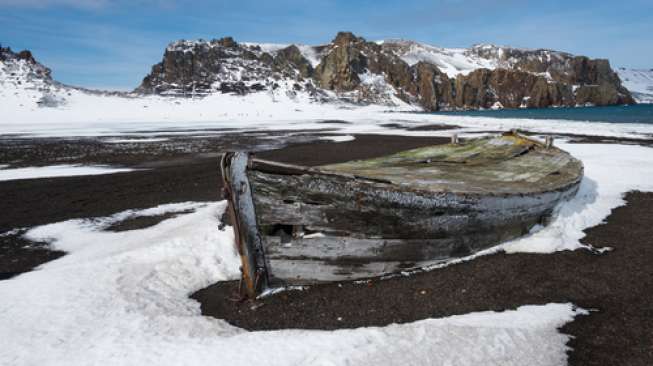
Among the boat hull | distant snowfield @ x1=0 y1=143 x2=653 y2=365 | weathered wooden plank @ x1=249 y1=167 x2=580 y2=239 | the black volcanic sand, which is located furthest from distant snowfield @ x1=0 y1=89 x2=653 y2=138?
distant snowfield @ x1=0 y1=143 x2=653 y2=365

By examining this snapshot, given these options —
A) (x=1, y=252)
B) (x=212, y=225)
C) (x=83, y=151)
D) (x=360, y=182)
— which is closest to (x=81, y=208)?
(x=1, y=252)

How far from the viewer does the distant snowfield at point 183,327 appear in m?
3.64

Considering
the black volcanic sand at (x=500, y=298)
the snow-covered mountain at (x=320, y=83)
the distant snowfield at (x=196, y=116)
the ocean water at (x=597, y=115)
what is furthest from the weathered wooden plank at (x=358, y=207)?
the snow-covered mountain at (x=320, y=83)

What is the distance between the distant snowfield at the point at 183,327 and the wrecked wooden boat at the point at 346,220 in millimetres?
871

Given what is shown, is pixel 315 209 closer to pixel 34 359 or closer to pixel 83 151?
pixel 34 359

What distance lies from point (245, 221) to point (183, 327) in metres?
1.29

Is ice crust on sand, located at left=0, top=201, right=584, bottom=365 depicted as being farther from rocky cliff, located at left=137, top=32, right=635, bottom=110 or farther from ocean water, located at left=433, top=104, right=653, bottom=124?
rocky cliff, located at left=137, top=32, right=635, bottom=110

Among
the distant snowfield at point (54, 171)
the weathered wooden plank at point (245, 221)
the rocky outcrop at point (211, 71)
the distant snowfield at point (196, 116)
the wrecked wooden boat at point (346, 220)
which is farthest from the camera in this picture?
the rocky outcrop at point (211, 71)

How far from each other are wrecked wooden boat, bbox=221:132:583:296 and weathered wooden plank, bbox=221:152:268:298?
0.01 m

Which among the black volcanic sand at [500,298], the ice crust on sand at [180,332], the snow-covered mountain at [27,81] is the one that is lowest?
the black volcanic sand at [500,298]

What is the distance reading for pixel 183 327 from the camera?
166 inches

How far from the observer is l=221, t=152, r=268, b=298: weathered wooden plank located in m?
4.56

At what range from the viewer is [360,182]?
192 inches

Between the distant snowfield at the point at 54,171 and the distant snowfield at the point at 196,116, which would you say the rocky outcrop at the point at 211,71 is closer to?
the distant snowfield at the point at 196,116
